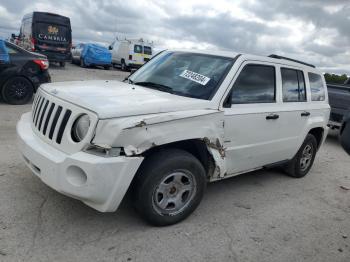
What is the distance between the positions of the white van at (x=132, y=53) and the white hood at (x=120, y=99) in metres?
21.6

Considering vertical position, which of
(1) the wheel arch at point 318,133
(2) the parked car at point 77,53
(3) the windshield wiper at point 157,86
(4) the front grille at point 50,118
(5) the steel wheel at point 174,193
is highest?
(1) the wheel arch at point 318,133

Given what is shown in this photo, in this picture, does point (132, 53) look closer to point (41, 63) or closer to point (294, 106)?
point (41, 63)

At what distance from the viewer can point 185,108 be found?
3.59 m

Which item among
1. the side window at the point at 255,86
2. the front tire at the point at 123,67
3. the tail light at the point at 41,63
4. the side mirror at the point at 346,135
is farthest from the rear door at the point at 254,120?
the front tire at the point at 123,67

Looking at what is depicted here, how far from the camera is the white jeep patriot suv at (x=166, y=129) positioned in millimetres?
3074

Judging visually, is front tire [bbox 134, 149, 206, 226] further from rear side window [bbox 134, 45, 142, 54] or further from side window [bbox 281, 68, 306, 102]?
rear side window [bbox 134, 45, 142, 54]

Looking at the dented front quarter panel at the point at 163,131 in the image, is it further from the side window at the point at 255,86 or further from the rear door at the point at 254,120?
the side window at the point at 255,86

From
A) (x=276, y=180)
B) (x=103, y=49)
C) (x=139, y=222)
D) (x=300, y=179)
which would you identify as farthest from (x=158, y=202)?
(x=103, y=49)

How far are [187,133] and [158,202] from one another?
0.73 meters

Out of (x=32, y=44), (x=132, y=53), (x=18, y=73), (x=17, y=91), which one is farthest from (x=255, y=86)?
(x=132, y=53)

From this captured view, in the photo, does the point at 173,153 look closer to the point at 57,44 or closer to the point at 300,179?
the point at 300,179

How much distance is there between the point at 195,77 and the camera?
412 centimetres

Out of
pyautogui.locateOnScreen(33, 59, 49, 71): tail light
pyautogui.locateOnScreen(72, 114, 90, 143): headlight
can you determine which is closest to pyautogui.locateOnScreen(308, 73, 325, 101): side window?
pyautogui.locateOnScreen(72, 114, 90, 143): headlight

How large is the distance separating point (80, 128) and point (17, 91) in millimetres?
6576
